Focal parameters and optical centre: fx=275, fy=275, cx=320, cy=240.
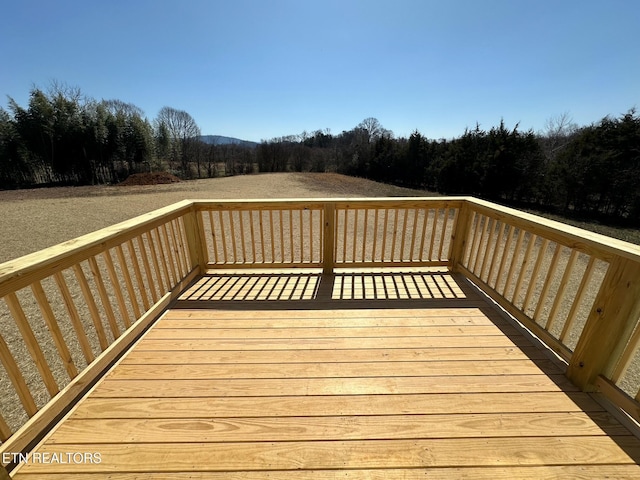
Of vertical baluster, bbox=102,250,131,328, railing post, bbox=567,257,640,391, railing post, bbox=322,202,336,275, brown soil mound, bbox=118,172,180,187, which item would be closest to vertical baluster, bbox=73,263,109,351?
vertical baluster, bbox=102,250,131,328

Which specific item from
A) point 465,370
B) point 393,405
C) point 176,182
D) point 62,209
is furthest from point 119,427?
point 176,182

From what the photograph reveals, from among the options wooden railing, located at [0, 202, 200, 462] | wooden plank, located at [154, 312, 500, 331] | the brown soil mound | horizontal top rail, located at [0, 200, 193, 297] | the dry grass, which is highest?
horizontal top rail, located at [0, 200, 193, 297]

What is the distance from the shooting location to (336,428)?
137cm

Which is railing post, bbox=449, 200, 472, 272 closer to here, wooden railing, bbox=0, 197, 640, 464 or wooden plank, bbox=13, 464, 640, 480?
wooden railing, bbox=0, 197, 640, 464

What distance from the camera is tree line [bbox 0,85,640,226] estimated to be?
1099 cm

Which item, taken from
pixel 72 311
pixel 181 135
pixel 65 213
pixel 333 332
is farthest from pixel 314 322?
pixel 181 135

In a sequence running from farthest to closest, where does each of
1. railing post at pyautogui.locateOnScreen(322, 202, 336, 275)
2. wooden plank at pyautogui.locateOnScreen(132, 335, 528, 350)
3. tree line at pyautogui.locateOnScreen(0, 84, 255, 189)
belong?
tree line at pyautogui.locateOnScreen(0, 84, 255, 189), railing post at pyautogui.locateOnScreen(322, 202, 336, 275), wooden plank at pyautogui.locateOnScreen(132, 335, 528, 350)

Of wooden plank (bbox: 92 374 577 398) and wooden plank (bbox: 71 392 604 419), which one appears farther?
wooden plank (bbox: 92 374 577 398)

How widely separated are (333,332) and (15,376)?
1.73 meters

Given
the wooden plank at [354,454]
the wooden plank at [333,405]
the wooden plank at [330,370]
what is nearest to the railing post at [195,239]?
the wooden plank at [330,370]

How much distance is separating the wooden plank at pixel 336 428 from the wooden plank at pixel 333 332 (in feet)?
2.24

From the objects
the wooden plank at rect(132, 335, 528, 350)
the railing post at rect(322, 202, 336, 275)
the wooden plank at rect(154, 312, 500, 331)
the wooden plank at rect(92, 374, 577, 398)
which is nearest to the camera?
the wooden plank at rect(92, 374, 577, 398)

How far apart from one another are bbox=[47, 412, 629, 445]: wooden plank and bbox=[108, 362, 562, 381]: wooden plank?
295mm

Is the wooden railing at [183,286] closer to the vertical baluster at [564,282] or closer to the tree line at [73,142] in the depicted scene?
the vertical baluster at [564,282]
